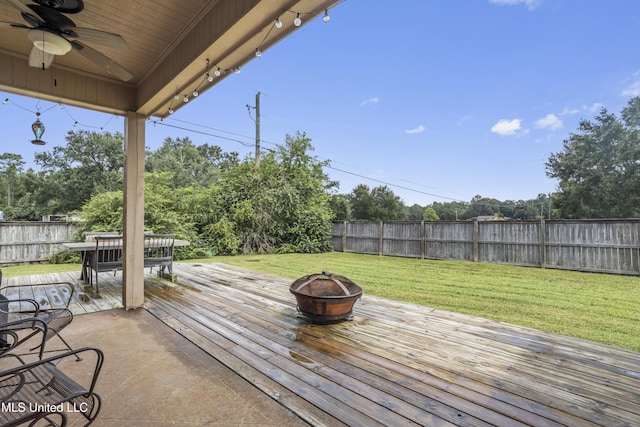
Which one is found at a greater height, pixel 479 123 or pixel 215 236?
pixel 479 123

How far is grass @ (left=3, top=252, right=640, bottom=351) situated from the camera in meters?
3.29

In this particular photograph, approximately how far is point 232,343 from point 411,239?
817 cm

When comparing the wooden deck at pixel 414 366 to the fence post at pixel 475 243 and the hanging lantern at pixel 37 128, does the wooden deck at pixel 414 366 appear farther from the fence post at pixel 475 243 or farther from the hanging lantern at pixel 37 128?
the fence post at pixel 475 243

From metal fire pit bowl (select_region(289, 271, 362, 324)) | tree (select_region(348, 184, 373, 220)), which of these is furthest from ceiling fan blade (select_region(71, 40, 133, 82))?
tree (select_region(348, 184, 373, 220))

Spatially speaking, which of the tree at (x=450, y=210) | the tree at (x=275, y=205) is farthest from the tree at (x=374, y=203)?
the tree at (x=450, y=210)

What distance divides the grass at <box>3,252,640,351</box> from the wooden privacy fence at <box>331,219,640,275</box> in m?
0.44

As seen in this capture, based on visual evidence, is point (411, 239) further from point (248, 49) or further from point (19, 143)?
Result: point (19, 143)

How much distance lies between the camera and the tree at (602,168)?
1518 cm

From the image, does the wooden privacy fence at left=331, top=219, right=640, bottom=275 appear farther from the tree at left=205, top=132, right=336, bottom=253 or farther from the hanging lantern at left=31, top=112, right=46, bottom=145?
the hanging lantern at left=31, top=112, right=46, bottom=145

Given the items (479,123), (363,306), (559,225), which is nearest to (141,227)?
(363,306)

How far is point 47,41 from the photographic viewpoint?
6.73ft

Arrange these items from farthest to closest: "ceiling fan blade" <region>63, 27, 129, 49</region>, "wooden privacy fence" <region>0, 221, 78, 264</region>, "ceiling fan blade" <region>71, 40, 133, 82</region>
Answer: "wooden privacy fence" <region>0, 221, 78, 264</region> < "ceiling fan blade" <region>71, 40, 133, 82</region> < "ceiling fan blade" <region>63, 27, 129, 49</region>

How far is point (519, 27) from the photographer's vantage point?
11203 millimetres

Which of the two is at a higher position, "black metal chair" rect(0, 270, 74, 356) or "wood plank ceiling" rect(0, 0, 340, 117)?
"wood plank ceiling" rect(0, 0, 340, 117)
